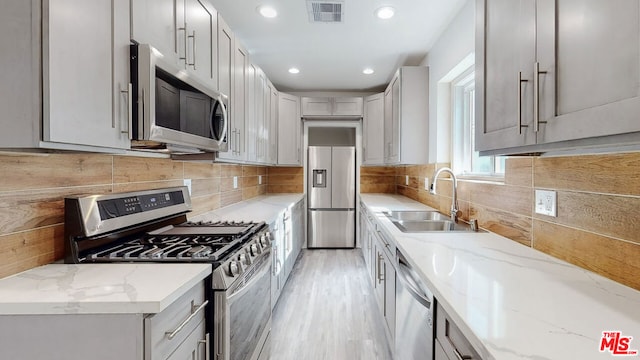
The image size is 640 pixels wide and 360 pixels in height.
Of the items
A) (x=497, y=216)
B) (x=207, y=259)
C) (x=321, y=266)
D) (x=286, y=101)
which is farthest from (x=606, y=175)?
(x=286, y=101)

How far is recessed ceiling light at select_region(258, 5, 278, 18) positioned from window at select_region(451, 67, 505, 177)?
1.66 meters

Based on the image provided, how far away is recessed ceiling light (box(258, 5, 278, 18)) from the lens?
2410 mm

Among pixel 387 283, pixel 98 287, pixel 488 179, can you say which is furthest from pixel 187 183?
pixel 488 179

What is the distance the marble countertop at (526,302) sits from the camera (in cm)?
68

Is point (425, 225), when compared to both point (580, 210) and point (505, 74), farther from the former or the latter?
point (505, 74)

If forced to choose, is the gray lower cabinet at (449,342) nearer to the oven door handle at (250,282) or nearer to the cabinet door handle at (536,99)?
the cabinet door handle at (536,99)

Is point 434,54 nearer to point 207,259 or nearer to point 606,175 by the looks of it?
point 606,175

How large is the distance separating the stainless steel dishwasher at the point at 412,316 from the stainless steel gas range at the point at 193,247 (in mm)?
789

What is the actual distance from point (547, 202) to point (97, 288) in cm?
182

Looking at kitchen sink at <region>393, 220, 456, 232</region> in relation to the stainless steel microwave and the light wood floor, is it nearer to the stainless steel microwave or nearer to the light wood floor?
the light wood floor

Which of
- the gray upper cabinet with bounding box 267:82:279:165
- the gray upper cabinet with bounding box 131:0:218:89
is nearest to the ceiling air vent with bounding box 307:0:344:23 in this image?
the gray upper cabinet with bounding box 131:0:218:89

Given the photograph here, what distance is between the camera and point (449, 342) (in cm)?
98

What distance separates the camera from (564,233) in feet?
4.21

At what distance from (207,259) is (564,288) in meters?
1.30
